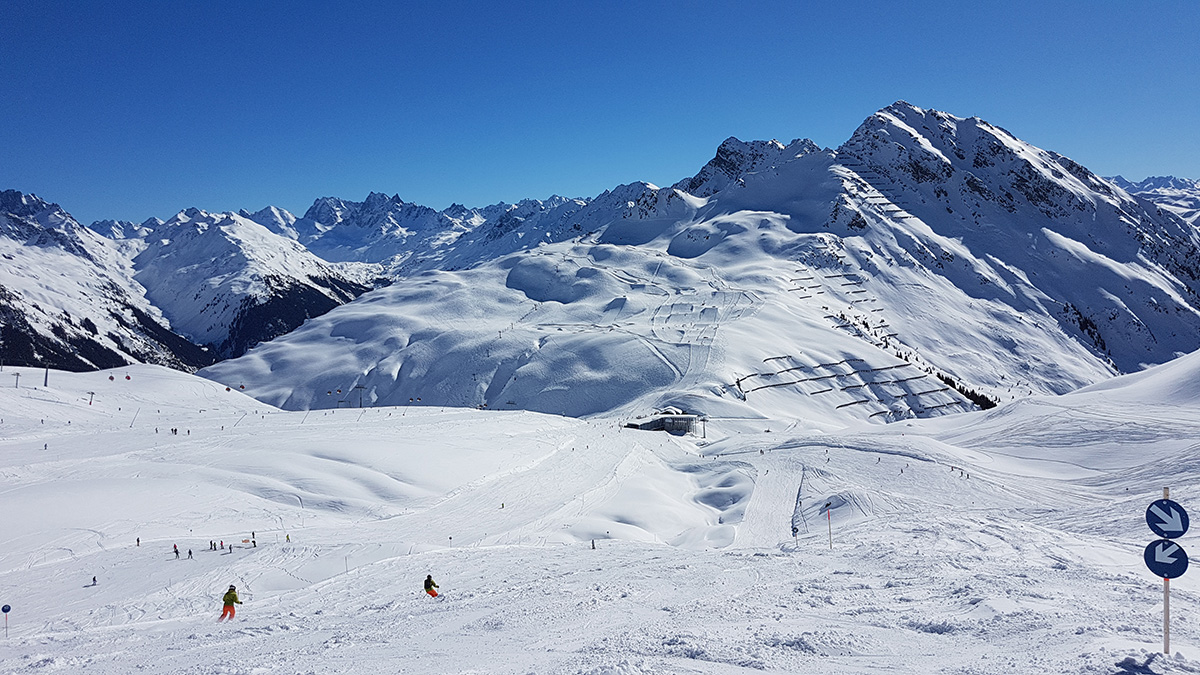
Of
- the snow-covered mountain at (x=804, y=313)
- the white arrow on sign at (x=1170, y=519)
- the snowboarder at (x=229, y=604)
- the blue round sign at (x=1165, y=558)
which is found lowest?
the snowboarder at (x=229, y=604)

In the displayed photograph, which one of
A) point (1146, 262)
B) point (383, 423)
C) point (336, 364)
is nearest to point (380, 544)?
point (383, 423)

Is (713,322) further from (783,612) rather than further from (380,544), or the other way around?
(783,612)

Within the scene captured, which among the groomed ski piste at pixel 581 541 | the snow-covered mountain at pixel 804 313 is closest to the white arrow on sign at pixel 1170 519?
the groomed ski piste at pixel 581 541

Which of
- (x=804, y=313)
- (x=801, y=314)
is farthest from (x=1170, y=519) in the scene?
(x=804, y=313)

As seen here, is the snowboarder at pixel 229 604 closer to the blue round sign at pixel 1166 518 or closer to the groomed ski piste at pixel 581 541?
the groomed ski piste at pixel 581 541

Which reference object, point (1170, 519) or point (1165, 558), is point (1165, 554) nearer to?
point (1165, 558)

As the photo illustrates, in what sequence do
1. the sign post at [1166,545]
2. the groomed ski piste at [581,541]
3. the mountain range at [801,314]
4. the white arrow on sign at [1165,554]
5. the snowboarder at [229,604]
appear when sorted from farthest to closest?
the mountain range at [801,314] → the snowboarder at [229,604] → the groomed ski piste at [581,541] → the white arrow on sign at [1165,554] → the sign post at [1166,545]

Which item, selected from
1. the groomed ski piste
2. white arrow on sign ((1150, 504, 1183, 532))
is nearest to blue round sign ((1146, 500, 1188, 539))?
white arrow on sign ((1150, 504, 1183, 532))
